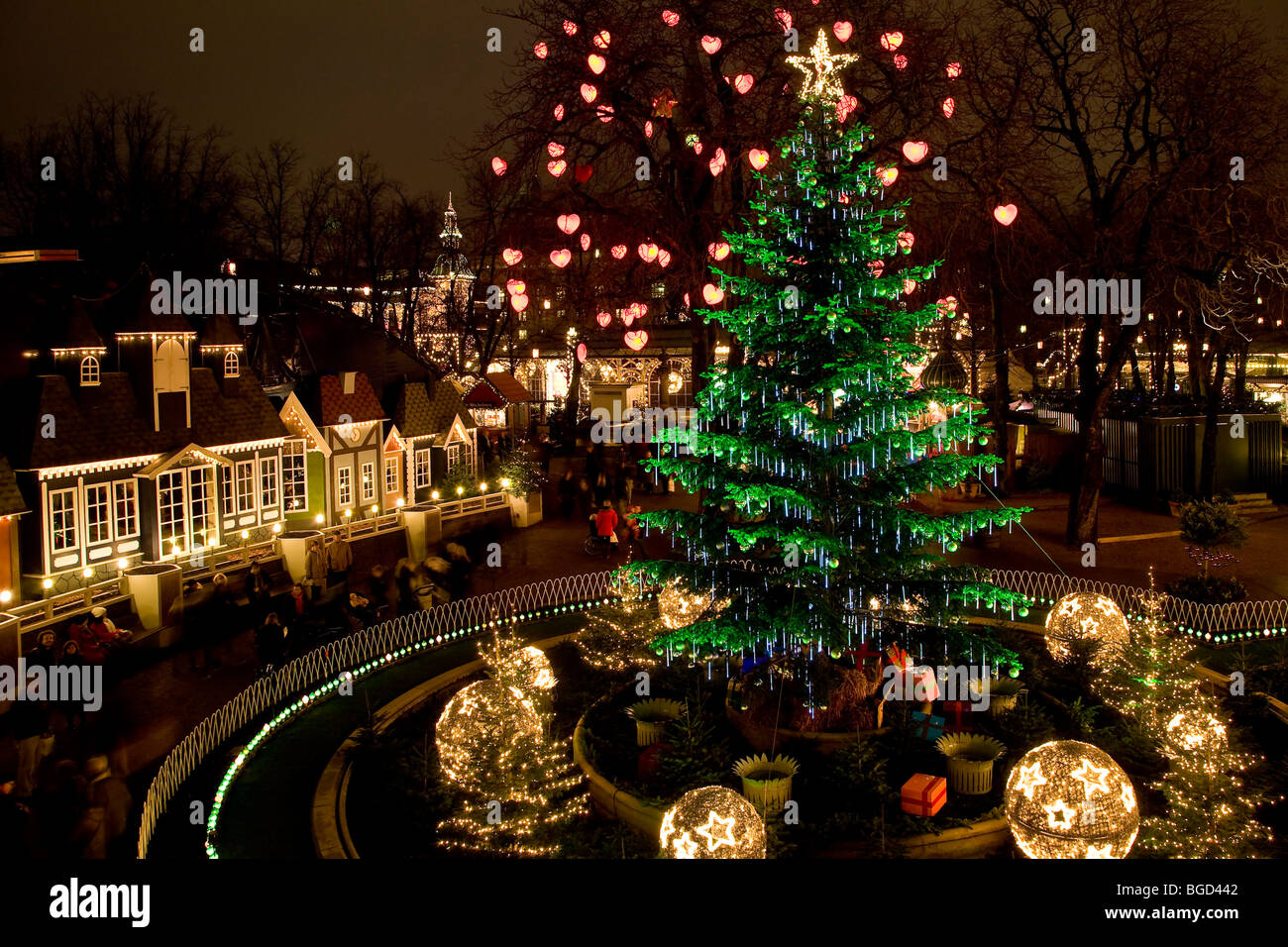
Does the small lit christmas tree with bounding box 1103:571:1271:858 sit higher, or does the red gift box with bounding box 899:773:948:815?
the small lit christmas tree with bounding box 1103:571:1271:858

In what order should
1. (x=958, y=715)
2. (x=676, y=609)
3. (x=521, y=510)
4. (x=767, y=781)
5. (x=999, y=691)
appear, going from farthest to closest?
(x=521, y=510)
(x=676, y=609)
(x=999, y=691)
(x=958, y=715)
(x=767, y=781)

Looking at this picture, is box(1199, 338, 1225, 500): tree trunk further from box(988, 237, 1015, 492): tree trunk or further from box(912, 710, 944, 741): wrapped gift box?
box(912, 710, 944, 741): wrapped gift box

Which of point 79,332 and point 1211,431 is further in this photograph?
point 1211,431

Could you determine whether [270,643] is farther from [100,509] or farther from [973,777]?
[973,777]

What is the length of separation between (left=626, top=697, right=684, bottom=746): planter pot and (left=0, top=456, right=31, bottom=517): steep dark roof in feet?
39.8

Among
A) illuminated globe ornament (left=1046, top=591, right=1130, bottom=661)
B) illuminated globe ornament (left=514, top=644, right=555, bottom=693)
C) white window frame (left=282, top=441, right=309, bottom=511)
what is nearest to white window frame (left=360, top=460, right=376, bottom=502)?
white window frame (left=282, top=441, right=309, bottom=511)

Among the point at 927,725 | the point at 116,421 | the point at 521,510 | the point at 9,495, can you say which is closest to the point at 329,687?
the point at 9,495

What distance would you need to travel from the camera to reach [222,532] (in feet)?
72.9

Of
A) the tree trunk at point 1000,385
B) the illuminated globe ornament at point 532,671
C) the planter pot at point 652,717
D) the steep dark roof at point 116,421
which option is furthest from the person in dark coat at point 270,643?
the tree trunk at point 1000,385

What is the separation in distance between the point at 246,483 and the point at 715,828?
18089 millimetres

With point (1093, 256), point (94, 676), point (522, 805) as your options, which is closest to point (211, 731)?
point (94, 676)

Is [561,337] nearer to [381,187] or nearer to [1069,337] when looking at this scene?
[381,187]

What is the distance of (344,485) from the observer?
26.5 meters

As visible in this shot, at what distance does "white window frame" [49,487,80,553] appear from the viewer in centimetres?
1838
